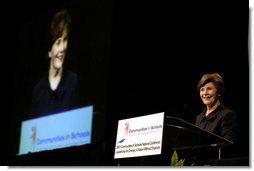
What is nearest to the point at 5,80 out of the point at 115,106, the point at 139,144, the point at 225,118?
the point at 115,106

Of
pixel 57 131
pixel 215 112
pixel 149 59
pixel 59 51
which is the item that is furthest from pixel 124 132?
pixel 59 51

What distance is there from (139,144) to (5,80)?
3195mm

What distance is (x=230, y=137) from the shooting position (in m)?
2.91

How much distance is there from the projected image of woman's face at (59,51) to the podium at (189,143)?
191cm

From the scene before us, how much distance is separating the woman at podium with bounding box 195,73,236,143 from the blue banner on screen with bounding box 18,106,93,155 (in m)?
1.33

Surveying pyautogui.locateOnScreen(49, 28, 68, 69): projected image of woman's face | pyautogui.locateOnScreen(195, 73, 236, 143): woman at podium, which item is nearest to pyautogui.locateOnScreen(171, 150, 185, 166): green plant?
pyautogui.locateOnScreen(195, 73, 236, 143): woman at podium

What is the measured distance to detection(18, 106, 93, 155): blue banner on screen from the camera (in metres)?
4.25

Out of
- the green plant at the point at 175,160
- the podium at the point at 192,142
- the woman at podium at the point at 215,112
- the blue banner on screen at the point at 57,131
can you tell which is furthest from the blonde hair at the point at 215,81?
the blue banner on screen at the point at 57,131

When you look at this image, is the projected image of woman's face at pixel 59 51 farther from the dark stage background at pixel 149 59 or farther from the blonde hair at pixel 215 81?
the blonde hair at pixel 215 81

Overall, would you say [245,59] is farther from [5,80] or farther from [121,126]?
[5,80]

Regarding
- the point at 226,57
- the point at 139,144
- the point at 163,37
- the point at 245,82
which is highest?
the point at 163,37

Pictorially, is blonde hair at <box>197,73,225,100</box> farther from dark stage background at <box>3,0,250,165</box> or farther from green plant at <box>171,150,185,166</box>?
green plant at <box>171,150,185,166</box>

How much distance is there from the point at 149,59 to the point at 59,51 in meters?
1.37

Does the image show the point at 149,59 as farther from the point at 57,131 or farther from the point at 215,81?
the point at 57,131
